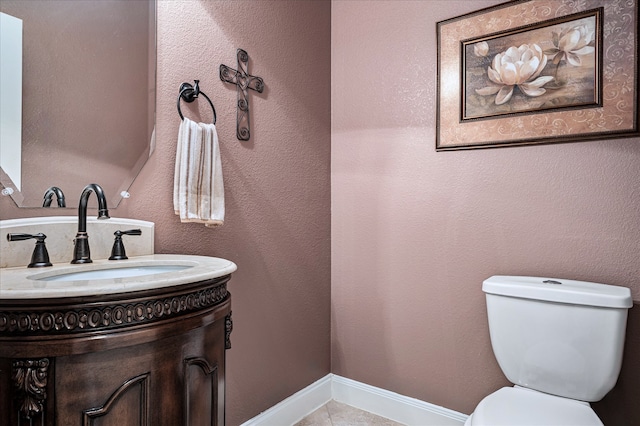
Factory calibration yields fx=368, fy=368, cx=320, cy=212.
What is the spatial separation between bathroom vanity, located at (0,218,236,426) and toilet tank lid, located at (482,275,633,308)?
108cm

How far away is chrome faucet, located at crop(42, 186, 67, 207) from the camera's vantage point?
3.73 ft

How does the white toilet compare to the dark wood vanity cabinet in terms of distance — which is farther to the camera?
the white toilet

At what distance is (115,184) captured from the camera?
4.23ft

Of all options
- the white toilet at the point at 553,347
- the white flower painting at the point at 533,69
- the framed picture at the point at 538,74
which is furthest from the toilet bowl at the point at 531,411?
the white flower painting at the point at 533,69

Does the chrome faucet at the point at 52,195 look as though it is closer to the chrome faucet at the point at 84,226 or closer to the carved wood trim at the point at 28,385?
the chrome faucet at the point at 84,226

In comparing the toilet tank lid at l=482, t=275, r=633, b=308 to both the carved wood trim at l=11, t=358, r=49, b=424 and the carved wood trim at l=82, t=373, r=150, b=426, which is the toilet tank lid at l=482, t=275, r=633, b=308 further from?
the carved wood trim at l=11, t=358, r=49, b=424

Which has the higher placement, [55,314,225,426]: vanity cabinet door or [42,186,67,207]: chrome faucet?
[42,186,67,207]: chrome faucet

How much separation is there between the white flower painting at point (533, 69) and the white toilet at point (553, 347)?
2.53 feet

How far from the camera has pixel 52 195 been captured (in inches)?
45.3

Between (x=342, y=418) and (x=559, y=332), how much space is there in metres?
1.20

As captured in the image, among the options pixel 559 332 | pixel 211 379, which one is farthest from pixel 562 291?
pixel 211 379

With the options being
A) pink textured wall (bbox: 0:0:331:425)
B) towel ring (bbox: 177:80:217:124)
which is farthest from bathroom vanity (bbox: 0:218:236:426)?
towel ring (bbox: 177:80:217:124)

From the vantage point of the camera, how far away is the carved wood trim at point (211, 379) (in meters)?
0.92

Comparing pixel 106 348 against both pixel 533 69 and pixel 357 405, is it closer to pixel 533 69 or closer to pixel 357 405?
pixel 357 405
